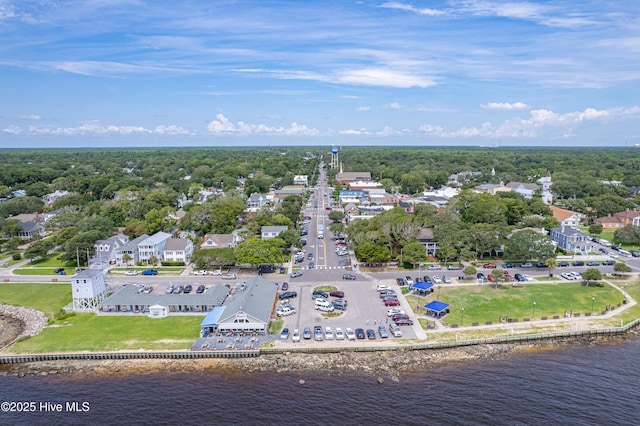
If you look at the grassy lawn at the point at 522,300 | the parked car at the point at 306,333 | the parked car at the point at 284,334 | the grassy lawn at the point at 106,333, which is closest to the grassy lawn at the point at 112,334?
the grassy lawn at the point at 106,333

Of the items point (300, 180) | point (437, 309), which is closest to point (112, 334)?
point (437, 309)

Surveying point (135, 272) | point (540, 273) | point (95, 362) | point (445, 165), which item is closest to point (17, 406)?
point (95, 362)

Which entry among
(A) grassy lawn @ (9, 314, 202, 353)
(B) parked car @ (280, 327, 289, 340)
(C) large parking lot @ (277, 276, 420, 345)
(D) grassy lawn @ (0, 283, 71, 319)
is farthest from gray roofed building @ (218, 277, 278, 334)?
(D) grassy lawn @ (0, 283, 71, 319)

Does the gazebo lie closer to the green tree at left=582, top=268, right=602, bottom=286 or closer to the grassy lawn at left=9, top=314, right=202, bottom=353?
the green tree at left=582, top=268, right=602, bottom=286

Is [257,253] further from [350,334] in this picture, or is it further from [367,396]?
[367,396]

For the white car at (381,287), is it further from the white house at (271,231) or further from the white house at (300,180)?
the white house at (300,180)

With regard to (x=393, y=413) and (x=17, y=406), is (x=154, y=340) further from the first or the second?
(x=393, y=413)
